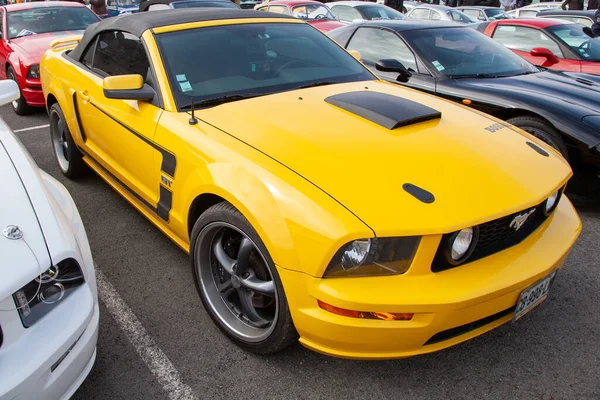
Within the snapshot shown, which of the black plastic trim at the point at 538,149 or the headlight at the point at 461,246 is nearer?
the headlight at the point at 461,246

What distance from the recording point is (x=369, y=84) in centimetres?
308

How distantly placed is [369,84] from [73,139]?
7.84 ft

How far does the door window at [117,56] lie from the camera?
9.57 ft

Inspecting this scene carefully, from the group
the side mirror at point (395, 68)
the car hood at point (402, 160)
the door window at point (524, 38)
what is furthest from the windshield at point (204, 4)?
the car hood at point (402, 160)

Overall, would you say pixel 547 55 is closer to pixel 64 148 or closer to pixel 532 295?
pixel 532 295

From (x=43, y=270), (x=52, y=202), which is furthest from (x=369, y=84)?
(x=43, y=270)

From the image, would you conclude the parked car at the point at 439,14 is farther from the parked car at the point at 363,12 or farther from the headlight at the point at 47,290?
the headlight at the point at 47,290

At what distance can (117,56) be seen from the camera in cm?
330

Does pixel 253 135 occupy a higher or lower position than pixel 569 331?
higher

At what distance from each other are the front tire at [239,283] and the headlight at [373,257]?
28cm

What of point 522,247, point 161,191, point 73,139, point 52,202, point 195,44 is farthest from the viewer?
point 73,139

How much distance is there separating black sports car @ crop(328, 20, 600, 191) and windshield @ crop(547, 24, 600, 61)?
1331 mm

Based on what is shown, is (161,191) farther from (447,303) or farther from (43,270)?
A: (447,303)

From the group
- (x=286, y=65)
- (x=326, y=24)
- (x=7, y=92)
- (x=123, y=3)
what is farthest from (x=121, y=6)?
(x=286, y=65)
